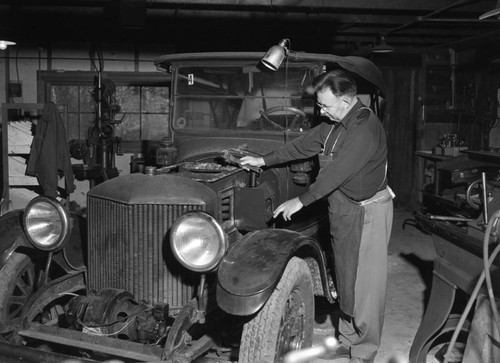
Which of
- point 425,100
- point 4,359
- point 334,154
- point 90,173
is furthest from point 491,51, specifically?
point 4,359

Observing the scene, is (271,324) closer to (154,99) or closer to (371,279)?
(371,279)

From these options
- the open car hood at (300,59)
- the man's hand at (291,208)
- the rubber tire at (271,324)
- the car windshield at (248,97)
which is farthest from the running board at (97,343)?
the open car hood at (300,59)

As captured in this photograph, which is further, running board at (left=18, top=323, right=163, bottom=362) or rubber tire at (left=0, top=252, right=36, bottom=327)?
rubber tire at (left=0, top=252, right=36, bottom=327)

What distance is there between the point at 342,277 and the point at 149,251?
3.42ft

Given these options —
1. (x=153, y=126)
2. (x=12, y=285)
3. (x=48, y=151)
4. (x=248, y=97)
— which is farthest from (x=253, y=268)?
(x=153, y=126)

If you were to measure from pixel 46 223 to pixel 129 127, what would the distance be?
6224mm

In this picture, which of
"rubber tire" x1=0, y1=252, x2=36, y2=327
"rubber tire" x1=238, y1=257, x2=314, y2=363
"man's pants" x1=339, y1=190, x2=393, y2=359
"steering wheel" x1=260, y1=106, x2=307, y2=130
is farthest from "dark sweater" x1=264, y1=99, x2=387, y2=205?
"rubber tire" x1=0, y1=252, x2=36, y2=327

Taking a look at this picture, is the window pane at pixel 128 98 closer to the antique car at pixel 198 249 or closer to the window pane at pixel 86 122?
the window pane at pixel 86 122

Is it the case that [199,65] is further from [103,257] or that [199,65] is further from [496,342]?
[496,342]

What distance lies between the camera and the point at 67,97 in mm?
8938

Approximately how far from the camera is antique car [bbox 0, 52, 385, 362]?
2.45 m

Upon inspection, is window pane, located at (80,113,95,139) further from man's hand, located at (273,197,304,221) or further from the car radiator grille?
man's hand, located at (273,197,304,221)

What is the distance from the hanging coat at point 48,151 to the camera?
6824mm

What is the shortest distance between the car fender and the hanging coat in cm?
475
